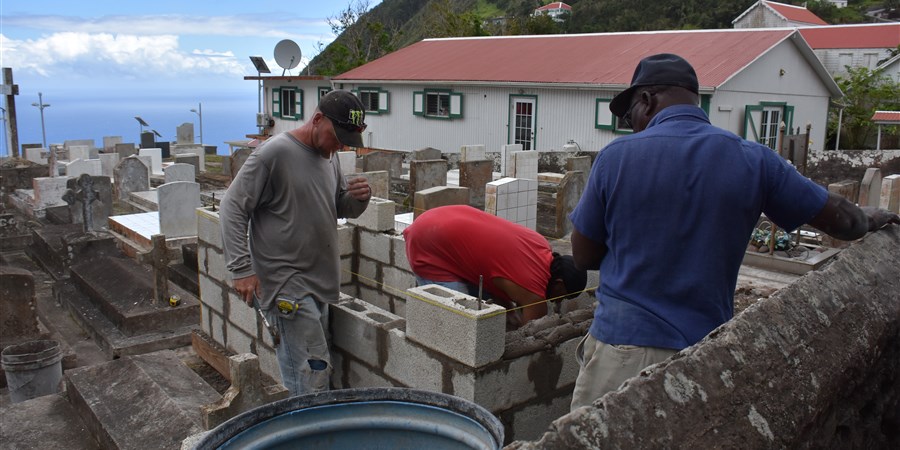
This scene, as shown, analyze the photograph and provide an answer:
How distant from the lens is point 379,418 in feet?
7.38

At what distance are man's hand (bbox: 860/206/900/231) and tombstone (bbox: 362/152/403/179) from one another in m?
14.5

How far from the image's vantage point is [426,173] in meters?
14.0

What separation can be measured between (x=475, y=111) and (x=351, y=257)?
783 inches

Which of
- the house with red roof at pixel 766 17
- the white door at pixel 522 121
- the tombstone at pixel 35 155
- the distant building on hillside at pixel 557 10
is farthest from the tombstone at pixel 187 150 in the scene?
the house with red roof at pixel 766 17

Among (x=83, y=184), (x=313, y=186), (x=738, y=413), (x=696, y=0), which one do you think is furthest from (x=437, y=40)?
(x=696, y=0)

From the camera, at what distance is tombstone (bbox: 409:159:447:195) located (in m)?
13.9

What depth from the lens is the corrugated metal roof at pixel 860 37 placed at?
168 feet

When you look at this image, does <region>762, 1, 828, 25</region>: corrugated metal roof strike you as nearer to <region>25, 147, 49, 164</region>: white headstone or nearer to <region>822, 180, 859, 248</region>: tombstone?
<region>822, 180, 859, 248</region>: tombstone

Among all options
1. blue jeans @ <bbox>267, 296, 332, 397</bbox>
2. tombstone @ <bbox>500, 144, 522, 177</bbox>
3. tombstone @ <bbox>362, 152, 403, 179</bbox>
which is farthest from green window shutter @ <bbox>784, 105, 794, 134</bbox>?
blue jeans @ <bbox>267, 296, 332, 397</bbox>

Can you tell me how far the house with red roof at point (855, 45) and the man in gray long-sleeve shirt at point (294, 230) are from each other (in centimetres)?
5402

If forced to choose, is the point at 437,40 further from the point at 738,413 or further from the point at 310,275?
the point at 738,413

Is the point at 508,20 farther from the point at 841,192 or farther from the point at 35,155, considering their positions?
the point at 841,192

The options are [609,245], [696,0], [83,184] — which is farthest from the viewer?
[696,0]

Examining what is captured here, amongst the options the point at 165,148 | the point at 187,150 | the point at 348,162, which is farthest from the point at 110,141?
the point at 348,162
